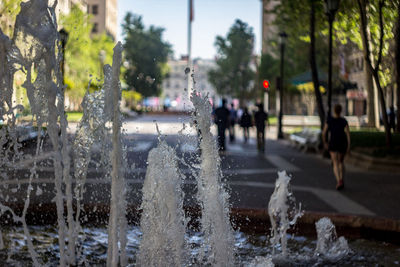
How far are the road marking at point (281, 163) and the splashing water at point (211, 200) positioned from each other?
8.50m

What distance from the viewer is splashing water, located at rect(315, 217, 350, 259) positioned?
248 inches

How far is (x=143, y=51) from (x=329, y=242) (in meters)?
88.5

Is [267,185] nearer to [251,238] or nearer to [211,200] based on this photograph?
[251,238]

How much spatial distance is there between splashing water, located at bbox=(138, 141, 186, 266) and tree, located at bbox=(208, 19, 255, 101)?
3490 inches

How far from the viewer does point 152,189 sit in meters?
5.54

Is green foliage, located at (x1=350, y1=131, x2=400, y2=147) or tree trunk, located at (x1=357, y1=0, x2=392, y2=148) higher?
tree trunk, located at (x1=357, y1=0, x2=392, y2=148)

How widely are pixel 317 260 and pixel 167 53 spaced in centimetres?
9052

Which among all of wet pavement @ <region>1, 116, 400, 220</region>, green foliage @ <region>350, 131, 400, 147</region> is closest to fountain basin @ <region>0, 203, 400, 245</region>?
wet pavement @ <region>1, 116, 400, 220</region>

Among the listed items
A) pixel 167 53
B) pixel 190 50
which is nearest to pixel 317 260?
pixel 190 50

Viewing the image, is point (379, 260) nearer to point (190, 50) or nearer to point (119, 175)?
point (119, 175)

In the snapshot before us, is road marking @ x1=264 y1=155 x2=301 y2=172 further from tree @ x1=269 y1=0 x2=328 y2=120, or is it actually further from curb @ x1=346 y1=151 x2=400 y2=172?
tree @ x1=269 y1=0 x2=328 y2=120

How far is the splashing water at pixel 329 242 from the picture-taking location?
630 cm

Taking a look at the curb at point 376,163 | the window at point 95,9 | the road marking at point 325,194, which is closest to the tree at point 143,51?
the window at point 95,9

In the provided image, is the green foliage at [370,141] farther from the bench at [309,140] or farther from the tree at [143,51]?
the tree at [143,51]
